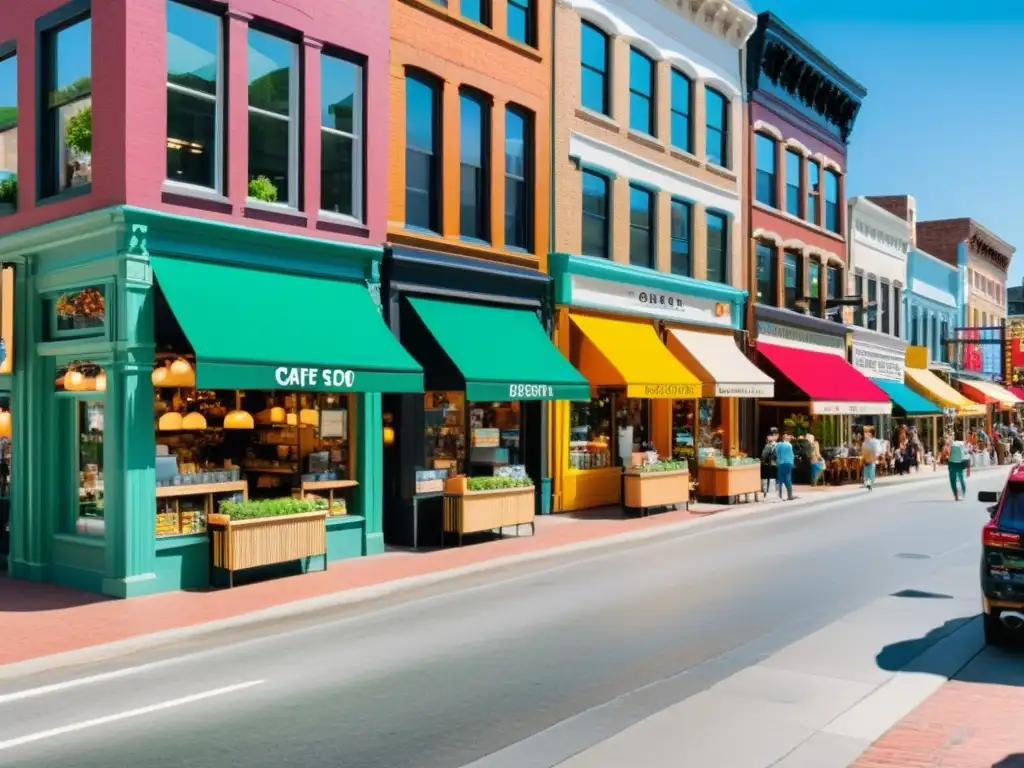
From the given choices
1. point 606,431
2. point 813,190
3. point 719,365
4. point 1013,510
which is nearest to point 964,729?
point 1013,510

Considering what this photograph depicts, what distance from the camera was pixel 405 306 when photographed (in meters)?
19.2

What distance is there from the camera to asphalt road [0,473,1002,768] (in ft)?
25.8

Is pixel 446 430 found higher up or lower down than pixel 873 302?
lower down

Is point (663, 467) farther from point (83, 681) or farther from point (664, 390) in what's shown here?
point (83, 681)

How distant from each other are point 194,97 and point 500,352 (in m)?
7.34

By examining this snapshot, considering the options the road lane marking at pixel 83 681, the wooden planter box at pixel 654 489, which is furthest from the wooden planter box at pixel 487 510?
the road lane marking at pixel 83 681

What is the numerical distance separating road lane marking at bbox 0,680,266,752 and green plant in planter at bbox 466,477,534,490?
9.16 metres

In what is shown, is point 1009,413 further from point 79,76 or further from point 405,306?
point 79,76

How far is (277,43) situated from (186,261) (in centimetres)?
398

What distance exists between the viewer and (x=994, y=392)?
58.2 m

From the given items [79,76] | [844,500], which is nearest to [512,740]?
[79,76]

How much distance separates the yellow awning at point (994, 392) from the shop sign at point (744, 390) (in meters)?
29.5

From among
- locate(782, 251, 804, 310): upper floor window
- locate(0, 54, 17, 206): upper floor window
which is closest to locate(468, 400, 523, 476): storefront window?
locate(0, 54, 17, 206): upper floor window

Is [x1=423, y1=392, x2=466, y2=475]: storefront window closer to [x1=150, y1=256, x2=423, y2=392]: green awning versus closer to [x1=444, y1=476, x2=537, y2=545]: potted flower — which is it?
[x1=444, y1=476, x2=537, y2=545]: potted flower
